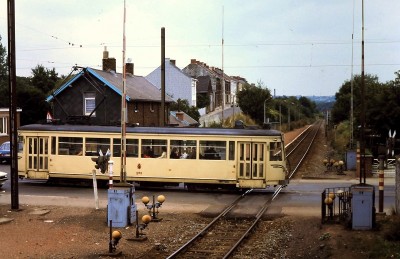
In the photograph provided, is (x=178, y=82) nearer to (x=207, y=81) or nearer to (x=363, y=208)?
(x=207, y=81)

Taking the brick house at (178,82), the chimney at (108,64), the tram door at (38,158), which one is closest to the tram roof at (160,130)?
the tram door at (38,158)

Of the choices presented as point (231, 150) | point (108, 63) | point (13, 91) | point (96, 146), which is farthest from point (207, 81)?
point (13, 91)

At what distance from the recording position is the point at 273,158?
21984mm

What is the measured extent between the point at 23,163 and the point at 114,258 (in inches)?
535

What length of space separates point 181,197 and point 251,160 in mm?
3067

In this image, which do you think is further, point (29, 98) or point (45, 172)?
point (29, 98)

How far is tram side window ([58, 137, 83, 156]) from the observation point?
24.0 metres

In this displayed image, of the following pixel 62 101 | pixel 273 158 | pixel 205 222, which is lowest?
pixel 205 222

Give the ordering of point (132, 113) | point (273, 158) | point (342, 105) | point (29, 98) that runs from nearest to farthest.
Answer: point (273, 158) < point (132, 113) < point (29, 98) < point (342, 105)

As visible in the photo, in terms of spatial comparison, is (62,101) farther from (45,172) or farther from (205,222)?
(205,222)

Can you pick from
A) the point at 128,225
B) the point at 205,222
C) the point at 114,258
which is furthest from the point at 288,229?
the point at 114,258

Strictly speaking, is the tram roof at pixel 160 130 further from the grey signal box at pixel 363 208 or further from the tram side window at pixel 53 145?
the grey signal box at pixel 363 208

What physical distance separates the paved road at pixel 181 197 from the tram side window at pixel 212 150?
1531 mm

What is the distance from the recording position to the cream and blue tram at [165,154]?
72.3ft
